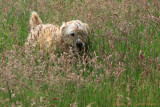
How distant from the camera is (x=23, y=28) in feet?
21.5

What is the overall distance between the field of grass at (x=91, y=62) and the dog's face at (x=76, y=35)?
19 cm

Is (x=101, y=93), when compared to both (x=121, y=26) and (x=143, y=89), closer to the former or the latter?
(x=143, y=89)

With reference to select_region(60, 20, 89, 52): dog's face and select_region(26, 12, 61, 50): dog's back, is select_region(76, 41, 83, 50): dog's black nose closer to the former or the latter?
select_region(60, 20, 89, 52): dog's face

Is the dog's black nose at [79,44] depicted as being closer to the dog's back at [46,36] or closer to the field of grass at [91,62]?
the field of grass at [91,62]

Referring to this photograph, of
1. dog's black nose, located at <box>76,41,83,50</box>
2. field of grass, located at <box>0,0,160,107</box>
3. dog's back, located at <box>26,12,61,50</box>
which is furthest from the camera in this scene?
dog's back, located at <box>26,12,61,50</box>

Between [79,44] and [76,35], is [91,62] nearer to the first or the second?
[79,44]

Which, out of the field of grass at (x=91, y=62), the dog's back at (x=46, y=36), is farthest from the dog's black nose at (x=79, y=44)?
the dog's back at (x=46, y=36)

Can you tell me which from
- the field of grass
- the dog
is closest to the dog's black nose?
the dog

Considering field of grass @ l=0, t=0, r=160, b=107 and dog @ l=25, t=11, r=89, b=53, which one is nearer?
field of grass @ l=0, t=0, r=160, b=107

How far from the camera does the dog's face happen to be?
16.7 ft

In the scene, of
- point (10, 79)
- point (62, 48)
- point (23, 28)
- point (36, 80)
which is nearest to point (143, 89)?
point (36, 80)

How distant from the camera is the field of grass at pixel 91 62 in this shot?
128 inches

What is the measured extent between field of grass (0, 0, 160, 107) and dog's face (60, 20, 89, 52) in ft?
0.62

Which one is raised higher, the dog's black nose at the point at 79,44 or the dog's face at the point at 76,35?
the dog's face at the point at 76,35
